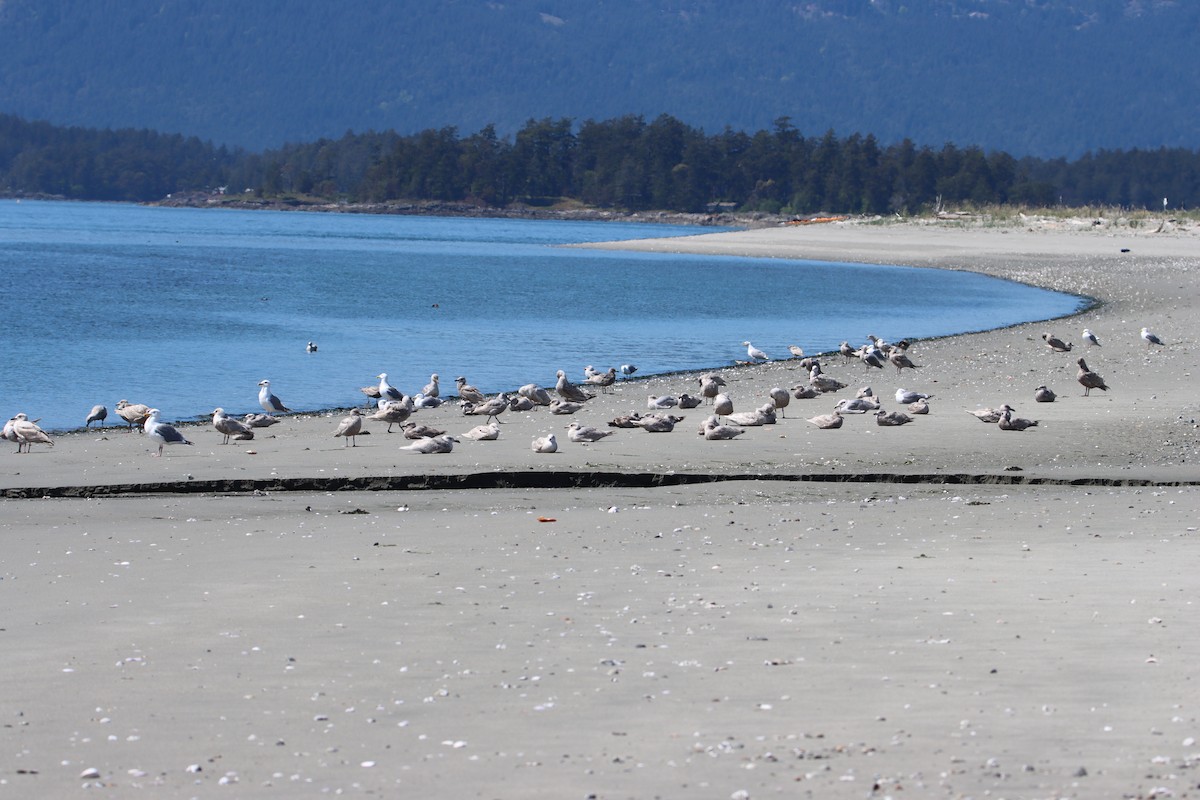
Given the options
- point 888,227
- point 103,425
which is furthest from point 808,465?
point 888,227

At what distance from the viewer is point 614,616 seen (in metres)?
8.54

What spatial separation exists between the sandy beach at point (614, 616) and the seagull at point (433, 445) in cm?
21

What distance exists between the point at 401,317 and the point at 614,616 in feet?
117

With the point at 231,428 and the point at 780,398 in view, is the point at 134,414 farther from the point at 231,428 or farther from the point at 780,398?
the point at 780,398

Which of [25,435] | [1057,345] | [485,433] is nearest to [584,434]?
[485,433]

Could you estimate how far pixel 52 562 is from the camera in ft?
34.3

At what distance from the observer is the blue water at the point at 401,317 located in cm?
2795

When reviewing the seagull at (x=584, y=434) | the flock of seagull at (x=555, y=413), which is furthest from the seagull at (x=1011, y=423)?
the seagull at (x=584, y=434)

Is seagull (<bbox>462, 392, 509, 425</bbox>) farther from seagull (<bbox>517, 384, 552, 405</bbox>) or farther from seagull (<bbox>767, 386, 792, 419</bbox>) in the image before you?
seagull (<bbox>767, 386, 792, 419</bbox>)

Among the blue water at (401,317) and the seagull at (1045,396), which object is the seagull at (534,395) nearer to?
the blue water at (401,317)

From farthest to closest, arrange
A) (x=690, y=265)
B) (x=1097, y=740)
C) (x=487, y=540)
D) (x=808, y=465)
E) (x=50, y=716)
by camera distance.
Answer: (x=690, y=265) → (x=808, y=465) → (x=487, y=540) → (x=50, y=716) → (x=1097, y=740)

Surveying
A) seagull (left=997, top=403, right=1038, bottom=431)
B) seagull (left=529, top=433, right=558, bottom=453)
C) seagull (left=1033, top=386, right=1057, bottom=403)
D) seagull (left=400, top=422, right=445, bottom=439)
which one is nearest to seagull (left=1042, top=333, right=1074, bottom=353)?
seagull (left=1033, top=386, right=1057, bottom=403)

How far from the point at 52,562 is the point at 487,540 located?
10.1ft

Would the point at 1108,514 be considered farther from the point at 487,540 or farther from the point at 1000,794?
the point at 1000,794
